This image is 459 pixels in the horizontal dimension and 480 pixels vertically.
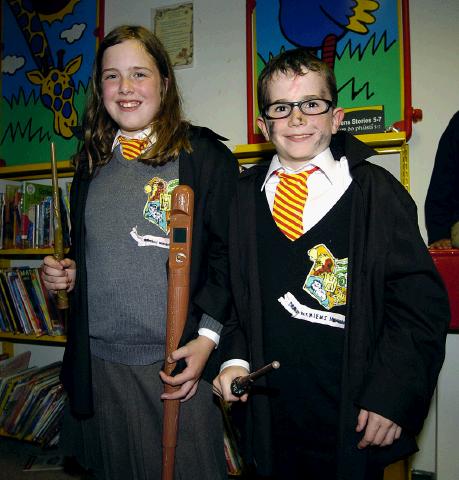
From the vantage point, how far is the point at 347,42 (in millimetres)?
1954

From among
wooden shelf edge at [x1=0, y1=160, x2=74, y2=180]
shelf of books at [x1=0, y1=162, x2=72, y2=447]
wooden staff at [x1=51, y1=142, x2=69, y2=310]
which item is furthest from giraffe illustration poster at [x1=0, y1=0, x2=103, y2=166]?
wooden staff at [x1=51, y1=142, x2=69, y2=310]

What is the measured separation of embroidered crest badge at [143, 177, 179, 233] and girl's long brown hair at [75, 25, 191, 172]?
0.24ft

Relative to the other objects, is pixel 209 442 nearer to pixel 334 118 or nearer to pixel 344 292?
pixel 344 292

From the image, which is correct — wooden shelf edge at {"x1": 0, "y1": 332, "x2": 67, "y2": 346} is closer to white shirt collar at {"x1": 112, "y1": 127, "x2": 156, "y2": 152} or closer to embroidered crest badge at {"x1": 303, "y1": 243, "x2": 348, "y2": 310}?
white shirt collar at {"x1": 112, "y1": 127, "x2": 156, "y2": 152}

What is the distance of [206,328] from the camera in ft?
3.64

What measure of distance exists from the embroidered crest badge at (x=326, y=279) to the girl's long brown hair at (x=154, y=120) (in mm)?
507

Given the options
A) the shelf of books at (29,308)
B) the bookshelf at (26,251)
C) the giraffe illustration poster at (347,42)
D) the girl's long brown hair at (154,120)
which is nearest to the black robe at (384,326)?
the girl's long brown hair at (154,120)

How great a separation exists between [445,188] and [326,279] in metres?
1.11

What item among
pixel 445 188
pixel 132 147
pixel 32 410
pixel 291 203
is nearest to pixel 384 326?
pixel 291 203

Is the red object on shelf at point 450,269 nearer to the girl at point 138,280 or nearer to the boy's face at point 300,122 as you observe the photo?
the boy's face at point 300,122

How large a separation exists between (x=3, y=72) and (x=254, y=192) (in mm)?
2430

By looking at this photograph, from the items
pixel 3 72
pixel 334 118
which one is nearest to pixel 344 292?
pixel 334 118

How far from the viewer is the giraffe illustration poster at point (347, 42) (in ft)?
6.15

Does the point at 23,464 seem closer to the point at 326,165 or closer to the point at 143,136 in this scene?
the point at 143,136
